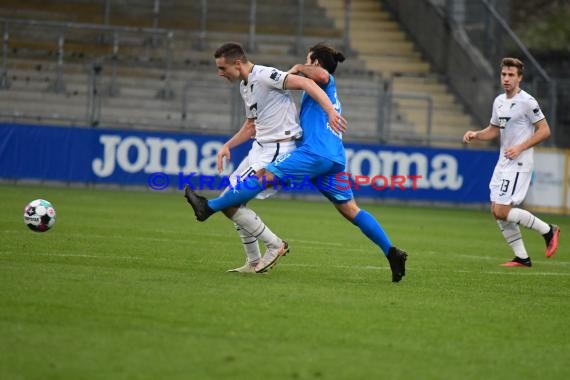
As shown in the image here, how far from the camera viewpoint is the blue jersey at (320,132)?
10359mm

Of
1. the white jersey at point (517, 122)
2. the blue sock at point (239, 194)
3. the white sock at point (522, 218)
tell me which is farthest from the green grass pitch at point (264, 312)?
the white jersey at point (517, 122)

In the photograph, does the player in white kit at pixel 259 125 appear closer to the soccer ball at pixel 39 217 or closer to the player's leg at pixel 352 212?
the player's leg at pixel 352 212

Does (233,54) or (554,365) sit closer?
(554,365)

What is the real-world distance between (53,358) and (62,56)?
23.1 metres

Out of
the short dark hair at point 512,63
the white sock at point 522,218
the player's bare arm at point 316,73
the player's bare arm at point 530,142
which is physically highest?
the short dark hair at point 512,63

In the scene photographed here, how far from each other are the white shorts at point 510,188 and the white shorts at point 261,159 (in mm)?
3709

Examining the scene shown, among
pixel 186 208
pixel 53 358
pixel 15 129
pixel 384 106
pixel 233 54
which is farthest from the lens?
pixel 384 106

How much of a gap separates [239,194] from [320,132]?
943 mm

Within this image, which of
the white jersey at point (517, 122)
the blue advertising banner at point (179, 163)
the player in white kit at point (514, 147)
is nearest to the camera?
the player in white kit at point (514, 147)

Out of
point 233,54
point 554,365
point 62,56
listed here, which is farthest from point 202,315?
point 62,56

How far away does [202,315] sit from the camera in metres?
7.81

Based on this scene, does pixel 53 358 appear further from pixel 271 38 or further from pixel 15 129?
pixel 271 38

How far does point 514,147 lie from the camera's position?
13.3 m

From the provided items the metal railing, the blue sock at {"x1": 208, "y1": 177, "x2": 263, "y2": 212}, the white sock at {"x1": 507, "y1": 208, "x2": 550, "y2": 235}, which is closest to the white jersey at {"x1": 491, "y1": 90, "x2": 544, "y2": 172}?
the white sock at {"x1": 507, "y1": 208, "x2": 550, "y2": 235}
